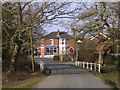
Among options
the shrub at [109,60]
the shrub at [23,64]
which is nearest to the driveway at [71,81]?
the shrub at [23,64]

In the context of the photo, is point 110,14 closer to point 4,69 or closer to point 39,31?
point 39,31

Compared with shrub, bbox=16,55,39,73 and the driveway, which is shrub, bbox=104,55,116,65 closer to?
shrub, bbox=16,55,39,73

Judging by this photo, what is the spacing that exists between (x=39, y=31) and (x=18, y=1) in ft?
12.1

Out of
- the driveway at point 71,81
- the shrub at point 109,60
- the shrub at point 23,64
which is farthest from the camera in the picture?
the shrub at point 109,60

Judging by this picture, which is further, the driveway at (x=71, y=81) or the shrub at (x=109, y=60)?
the shrub at (x=109, y=60)

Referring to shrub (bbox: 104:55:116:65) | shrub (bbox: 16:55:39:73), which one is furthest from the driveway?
shrub (bbox: 104:55:116:65)

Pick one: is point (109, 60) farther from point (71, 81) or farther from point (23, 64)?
point (71, 81)

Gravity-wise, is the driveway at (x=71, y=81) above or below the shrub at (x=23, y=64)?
below

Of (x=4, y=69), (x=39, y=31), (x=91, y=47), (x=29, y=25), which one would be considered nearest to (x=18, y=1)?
(x=29, y=25)

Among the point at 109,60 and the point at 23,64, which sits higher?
the point at 23,64

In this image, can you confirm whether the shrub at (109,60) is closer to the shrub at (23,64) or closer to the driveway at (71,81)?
the shrub at (23,64)

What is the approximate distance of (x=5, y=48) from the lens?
44.5 feet

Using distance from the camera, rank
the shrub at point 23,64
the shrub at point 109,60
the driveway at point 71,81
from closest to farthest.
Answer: the driveway at point 71,81
the shrub at point 23,64
the shrub at point 109,60

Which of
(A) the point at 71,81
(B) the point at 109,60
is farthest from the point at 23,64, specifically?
(B) the point at 109,60
